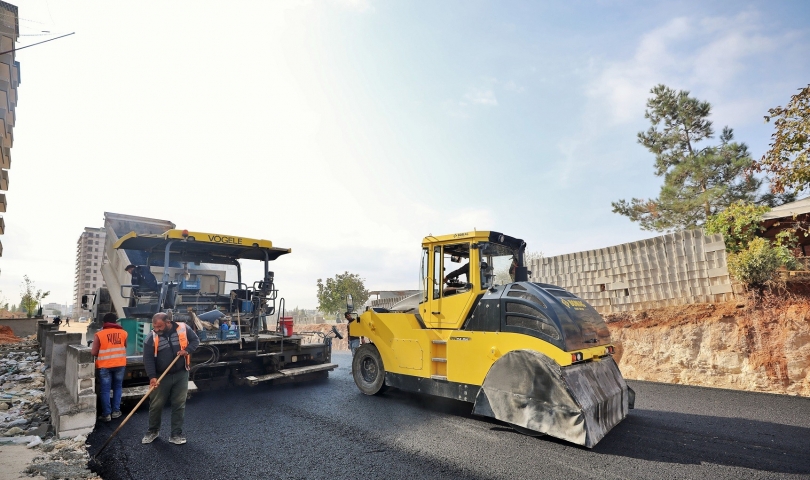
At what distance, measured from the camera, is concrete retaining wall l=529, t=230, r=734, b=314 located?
9570 millimetres

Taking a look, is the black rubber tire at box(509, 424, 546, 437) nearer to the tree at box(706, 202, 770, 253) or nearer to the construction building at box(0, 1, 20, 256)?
the tree at box(706, 202, 770, 253)

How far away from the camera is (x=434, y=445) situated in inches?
184

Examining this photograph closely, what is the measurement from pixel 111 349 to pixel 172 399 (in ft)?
5.02

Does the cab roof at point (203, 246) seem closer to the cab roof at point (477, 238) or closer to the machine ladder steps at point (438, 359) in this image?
the cab roof at point (477, 238)

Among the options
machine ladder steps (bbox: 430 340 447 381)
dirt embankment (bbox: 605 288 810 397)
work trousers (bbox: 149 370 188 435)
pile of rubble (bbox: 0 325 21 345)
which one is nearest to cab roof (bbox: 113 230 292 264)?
work trousers (bbox: 149 370 188 435)

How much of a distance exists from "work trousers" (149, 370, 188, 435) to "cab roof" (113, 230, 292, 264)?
2.69m

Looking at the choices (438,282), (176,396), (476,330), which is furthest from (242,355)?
(476,330)

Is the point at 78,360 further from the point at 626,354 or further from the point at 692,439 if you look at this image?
the point at 626,354

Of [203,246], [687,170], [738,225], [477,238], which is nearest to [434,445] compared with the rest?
[477,238]

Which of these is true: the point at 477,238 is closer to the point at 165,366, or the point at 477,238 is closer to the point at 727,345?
the point at 165,366

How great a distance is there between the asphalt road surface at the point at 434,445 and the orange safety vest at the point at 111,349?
808 millimetres

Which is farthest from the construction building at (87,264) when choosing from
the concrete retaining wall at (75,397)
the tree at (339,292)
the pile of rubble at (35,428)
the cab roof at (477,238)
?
the cab roof at (477,238)

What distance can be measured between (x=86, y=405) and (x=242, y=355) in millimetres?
2474

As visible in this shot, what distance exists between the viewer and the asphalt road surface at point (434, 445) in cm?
395
